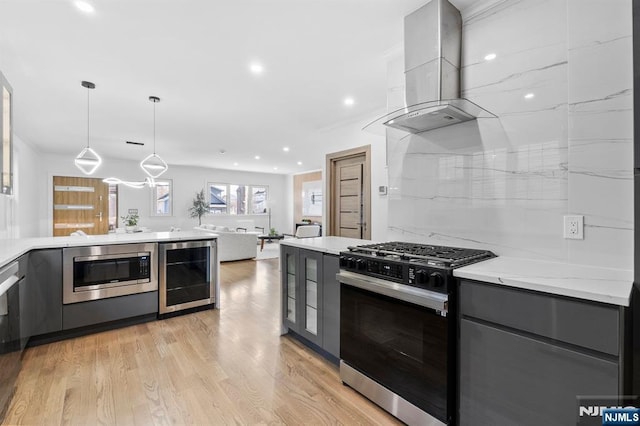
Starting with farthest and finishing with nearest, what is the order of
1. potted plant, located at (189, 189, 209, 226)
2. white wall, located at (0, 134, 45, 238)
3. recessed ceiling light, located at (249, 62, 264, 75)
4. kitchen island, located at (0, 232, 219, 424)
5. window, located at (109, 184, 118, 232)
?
1. potted plant, located at (189, 189, 209, 226)
2. window, located at (109, 184, 118, 232)
3. white wall, located at (0, 134, 45, 238)
4. recessed ceiling light, located at (249, 62, 264, 75)
5. kitchen island, located at (0, 232, 219, 424)

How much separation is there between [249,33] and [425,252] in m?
2.18

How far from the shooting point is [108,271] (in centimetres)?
296

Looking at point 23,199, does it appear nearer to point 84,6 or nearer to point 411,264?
point 84,6

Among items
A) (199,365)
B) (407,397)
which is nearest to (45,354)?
(199,365)

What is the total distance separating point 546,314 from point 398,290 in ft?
2.20

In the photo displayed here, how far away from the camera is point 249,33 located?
2.43 m

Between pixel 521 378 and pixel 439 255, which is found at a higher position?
pixel 439 255

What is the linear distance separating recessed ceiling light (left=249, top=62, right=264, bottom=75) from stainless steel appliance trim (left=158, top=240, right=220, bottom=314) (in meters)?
1.98

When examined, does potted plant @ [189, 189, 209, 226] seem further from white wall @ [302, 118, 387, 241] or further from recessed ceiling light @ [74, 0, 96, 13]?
recessed ceiling light @ [74, 0, 96, 13]

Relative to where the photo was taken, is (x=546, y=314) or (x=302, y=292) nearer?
(x=546, y=314)

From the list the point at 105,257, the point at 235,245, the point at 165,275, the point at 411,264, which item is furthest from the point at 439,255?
the point at 235,245

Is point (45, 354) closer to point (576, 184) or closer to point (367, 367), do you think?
point (367, 367)

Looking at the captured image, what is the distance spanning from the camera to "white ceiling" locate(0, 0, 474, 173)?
85.8 inches

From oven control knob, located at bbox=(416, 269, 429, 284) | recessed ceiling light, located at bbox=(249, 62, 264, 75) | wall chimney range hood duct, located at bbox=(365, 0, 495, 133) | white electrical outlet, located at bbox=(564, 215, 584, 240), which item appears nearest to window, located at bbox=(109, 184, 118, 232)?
recessed ceiling light, located at bbox=(249, 62, 264, 75)
